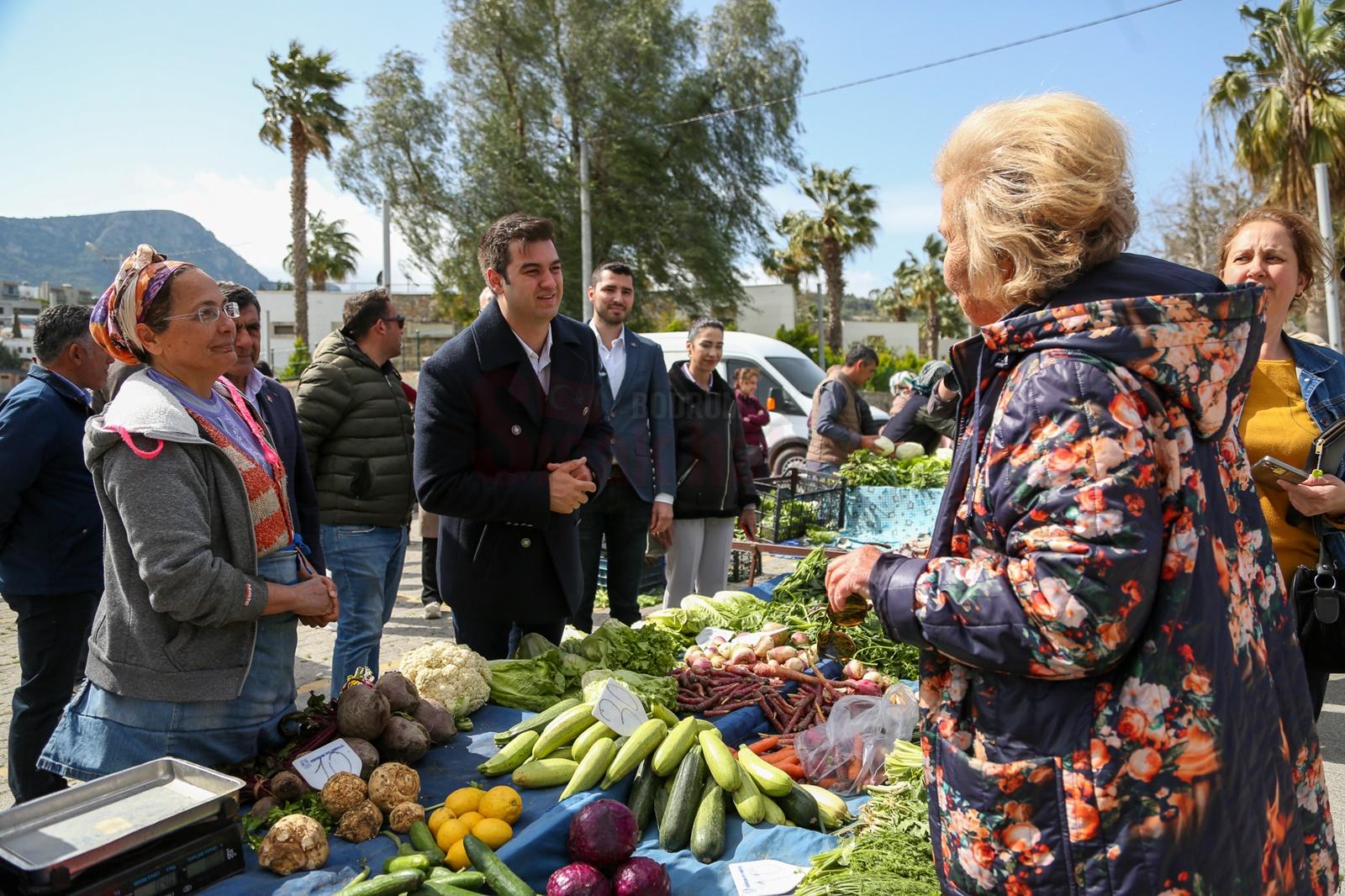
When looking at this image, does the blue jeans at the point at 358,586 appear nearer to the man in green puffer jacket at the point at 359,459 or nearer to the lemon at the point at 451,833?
the man in green puffer jacket at the point at 359,459

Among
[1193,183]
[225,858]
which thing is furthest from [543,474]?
[1193,183]

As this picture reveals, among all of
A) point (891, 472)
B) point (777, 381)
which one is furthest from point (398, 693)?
point (777, 381)

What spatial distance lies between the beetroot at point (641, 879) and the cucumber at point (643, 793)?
307 mm

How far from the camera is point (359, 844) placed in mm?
2477

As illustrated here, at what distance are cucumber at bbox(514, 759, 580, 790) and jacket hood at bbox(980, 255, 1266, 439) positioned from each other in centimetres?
203

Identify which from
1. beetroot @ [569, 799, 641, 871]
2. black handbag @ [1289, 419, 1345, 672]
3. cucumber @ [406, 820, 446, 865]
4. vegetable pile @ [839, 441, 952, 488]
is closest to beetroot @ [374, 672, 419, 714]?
cucumber @ [406, 820, 446, 865]

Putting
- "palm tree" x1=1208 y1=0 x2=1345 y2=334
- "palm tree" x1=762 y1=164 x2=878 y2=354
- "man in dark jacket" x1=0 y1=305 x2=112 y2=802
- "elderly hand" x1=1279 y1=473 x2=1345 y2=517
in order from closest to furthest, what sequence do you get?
"elderly hand" x1=1279 y1=473 x2=1345 y2=517 → "man in dark jacket" x1=0 y1=305 x2=112 y2=802 → "palm tree" x1=1208 y1=0 x2=1345 y2=334 → "palm tree" x1=762 y1=164 x2=878 y2=354

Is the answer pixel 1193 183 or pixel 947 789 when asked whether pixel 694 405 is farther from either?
pixel 1193 183

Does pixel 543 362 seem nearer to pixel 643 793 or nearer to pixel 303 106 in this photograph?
pixel 643 793

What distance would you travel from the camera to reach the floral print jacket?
4.35ft

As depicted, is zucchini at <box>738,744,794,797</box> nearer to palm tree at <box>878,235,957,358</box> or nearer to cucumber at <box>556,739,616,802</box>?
cucumber at <box>556,739,616,802</box>

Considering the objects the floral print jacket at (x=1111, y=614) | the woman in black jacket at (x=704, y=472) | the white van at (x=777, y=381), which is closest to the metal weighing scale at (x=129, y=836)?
the floral print jacket at (x=1111, y=614)

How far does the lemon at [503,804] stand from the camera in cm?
262

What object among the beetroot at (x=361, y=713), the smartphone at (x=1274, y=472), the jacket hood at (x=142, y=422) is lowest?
the beetroot at (x=361, y=713)
